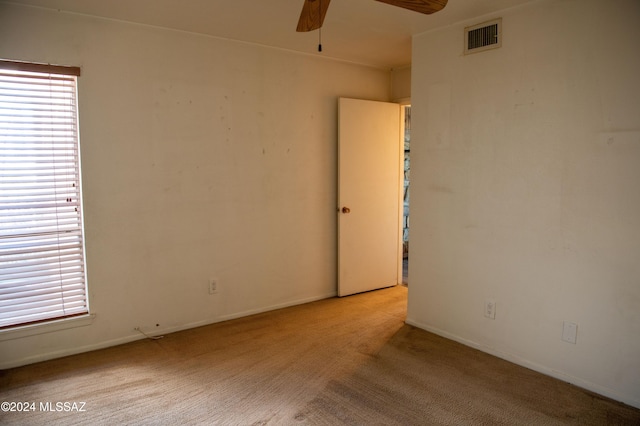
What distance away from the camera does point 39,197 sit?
3.01 m

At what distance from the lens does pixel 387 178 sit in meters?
4.65

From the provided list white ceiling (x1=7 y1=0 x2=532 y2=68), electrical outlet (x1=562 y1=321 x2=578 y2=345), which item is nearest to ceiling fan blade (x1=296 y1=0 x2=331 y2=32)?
white ceiling (x1=7 y1=0 x2=532 y2=68)

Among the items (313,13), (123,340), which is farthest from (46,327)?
(313,13)

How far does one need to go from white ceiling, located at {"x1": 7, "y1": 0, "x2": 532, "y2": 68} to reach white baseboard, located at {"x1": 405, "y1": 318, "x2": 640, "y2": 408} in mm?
2362

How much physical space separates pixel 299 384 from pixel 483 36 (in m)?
2.66

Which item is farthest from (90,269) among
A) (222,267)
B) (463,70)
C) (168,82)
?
(463,70)

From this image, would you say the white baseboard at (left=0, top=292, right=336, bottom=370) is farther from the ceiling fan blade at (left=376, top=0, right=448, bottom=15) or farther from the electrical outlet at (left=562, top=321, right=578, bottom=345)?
the ceiling fan blade at (left=376, top=0, right=448, bottom=15)

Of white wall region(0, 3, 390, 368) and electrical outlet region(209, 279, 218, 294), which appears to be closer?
white wall region(0, 3, 390, 368)

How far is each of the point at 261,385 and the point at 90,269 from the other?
1.53m

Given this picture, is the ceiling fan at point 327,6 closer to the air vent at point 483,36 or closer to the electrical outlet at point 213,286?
the air vent at point 483,36

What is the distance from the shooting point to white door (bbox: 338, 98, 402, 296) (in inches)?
171

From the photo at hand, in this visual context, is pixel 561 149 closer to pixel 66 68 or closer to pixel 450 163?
pixel 450 163

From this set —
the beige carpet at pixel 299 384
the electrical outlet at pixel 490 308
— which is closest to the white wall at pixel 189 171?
the beige carpet at pixel 299 384

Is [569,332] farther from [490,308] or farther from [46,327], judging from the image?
[46,327]
